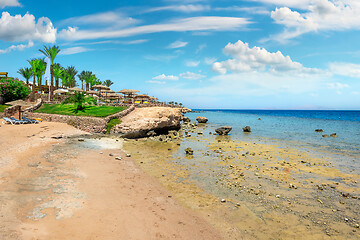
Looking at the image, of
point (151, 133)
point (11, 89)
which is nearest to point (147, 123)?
point (151, 133)

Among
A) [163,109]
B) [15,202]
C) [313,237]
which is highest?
[163,109]

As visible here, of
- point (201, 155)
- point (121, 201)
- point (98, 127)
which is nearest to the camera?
point (121, 201)

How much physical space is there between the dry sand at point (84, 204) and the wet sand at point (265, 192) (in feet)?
3.89

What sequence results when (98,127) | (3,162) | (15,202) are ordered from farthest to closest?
(98,127)
(3,162)
(15,202)

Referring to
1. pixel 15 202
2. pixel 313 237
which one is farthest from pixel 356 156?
pixel 15 202

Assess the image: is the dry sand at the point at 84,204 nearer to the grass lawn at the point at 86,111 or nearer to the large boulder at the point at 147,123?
the large boulder at the point at 147,123

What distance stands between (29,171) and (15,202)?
3.53 meters

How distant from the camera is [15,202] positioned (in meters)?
6.84

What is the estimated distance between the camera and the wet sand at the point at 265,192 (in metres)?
7.37

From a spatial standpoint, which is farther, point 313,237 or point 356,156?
point 356,156

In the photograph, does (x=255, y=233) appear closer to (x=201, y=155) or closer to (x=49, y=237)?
(x=49, y=237)

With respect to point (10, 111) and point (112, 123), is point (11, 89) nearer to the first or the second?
point (10, 111)

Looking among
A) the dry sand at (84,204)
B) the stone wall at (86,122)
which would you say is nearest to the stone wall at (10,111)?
the stone wall at (86,122)

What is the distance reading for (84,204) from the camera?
292 inches
